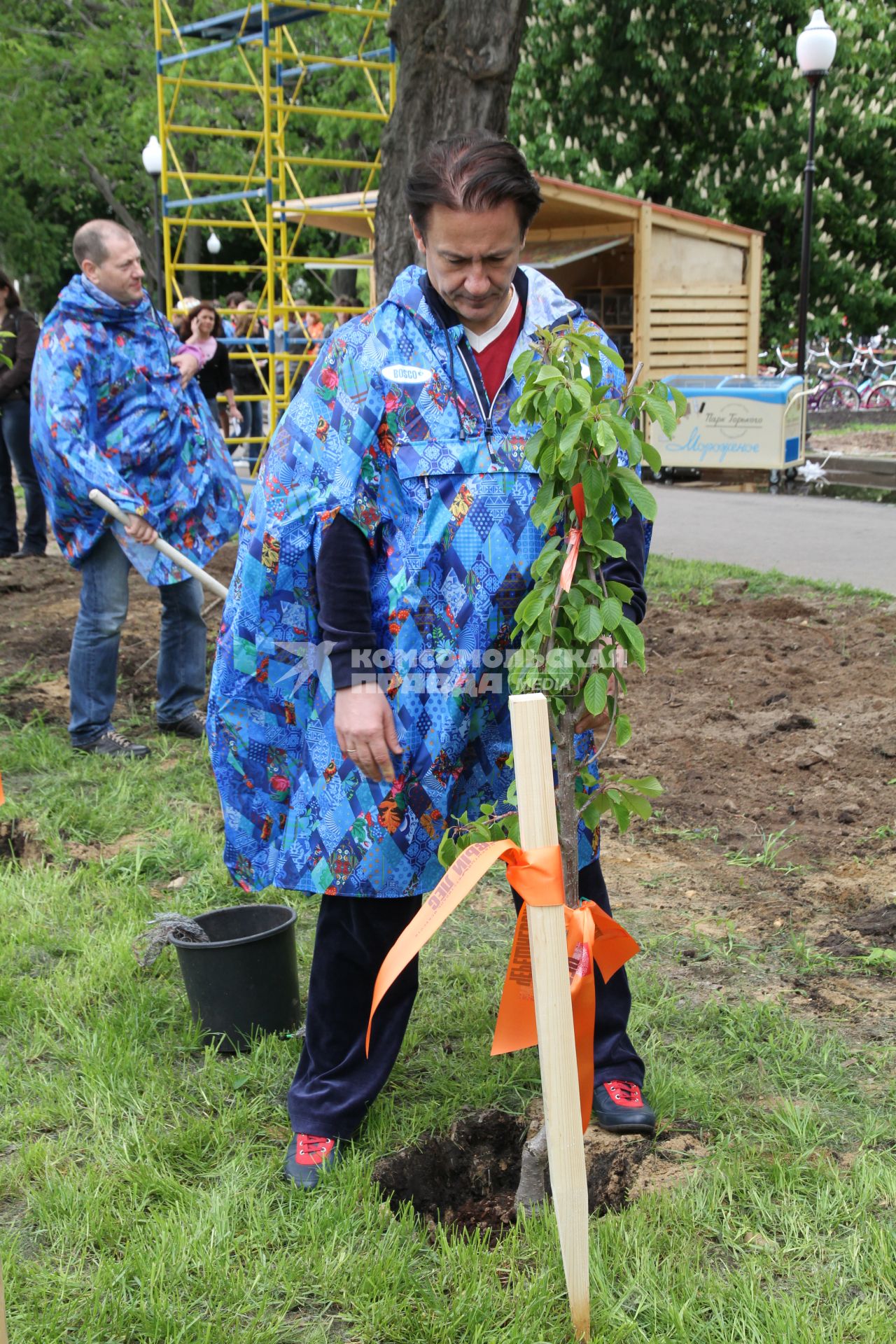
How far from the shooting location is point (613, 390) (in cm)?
226

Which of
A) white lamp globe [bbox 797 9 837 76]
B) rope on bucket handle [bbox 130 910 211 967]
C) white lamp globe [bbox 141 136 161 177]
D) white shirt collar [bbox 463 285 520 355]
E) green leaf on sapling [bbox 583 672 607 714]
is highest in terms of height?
white lamp globe [bbox 141 136 161 177]

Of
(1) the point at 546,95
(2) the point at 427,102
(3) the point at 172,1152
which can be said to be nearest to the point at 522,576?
(3) the point at 172,1152

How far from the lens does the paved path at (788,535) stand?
836cm

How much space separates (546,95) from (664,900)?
18.3 m

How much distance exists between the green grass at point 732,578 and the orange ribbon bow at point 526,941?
521 centimetres

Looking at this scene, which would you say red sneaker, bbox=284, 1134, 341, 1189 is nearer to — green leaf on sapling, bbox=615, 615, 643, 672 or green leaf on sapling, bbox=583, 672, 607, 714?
green leaf on sapling, bbox=583, 672, 607, 714

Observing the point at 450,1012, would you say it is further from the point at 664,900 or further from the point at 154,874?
the point at 154,874

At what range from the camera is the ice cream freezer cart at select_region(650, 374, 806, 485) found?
39.7 ft

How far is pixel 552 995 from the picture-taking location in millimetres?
1930

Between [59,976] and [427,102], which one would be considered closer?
[59,976]

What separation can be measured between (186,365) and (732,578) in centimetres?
421

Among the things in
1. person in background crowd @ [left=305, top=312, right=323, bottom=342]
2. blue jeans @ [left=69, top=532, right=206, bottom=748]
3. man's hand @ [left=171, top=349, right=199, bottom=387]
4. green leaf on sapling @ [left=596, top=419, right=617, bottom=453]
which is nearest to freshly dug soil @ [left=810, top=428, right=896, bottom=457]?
person in background crowd @ [left=305, top=312, right=323, bottom=342]

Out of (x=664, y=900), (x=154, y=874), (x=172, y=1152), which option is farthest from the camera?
(x=154, y=874)

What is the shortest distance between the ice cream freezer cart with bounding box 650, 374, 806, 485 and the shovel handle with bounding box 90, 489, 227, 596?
8.19 meters
